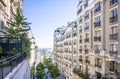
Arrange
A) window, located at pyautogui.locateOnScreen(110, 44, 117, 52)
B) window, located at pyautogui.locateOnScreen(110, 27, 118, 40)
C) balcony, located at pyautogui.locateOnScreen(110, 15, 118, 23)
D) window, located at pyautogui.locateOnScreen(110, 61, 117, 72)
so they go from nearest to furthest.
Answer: balcony, located at pyautogui.locateOnScreen(110, 15, 118, 23) < window, located at pyautogui.locateOnScreen(110, 27, 118, 40) < window, located at pyautogui.locateOnScreen(110, 44, 117, 52) < window, located at pyautogui.locateOnScreen(110, 61, 117, 72)

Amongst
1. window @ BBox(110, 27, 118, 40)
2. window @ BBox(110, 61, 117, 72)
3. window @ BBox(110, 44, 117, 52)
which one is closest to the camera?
window @ BBox(110, 27, 118, 40)

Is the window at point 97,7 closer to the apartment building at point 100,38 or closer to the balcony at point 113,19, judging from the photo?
the apartment building at point 100,38

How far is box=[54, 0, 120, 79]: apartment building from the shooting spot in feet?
98.0

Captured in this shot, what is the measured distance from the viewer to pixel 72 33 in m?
58.2

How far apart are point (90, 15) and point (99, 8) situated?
510 centimetres

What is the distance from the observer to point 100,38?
34844mm

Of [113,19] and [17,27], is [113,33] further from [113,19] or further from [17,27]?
[17,27]

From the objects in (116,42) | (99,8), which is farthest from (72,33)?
(116,42)

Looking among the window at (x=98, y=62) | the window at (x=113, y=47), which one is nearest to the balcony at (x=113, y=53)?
the window at (x=113, y=47)

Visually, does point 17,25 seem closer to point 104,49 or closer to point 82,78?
point 104,49

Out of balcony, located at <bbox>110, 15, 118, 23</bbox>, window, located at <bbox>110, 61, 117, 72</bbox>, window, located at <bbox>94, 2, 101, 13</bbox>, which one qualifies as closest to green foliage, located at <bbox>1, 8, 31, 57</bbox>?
balcony, located at <bbox>110, 15, 118, 23</bbox>

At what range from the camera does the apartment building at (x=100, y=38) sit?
29.9 meters

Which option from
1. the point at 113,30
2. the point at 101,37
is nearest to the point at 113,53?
the point at 113,30

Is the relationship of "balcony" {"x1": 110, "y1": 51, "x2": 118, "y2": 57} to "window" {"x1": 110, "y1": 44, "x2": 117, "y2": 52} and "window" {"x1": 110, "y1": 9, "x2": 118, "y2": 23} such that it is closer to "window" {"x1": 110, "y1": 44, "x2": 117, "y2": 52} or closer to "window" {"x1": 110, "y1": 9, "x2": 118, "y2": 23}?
"window" {"x1": 110, "y1": 44, "x2": 117, "y2": 52}
